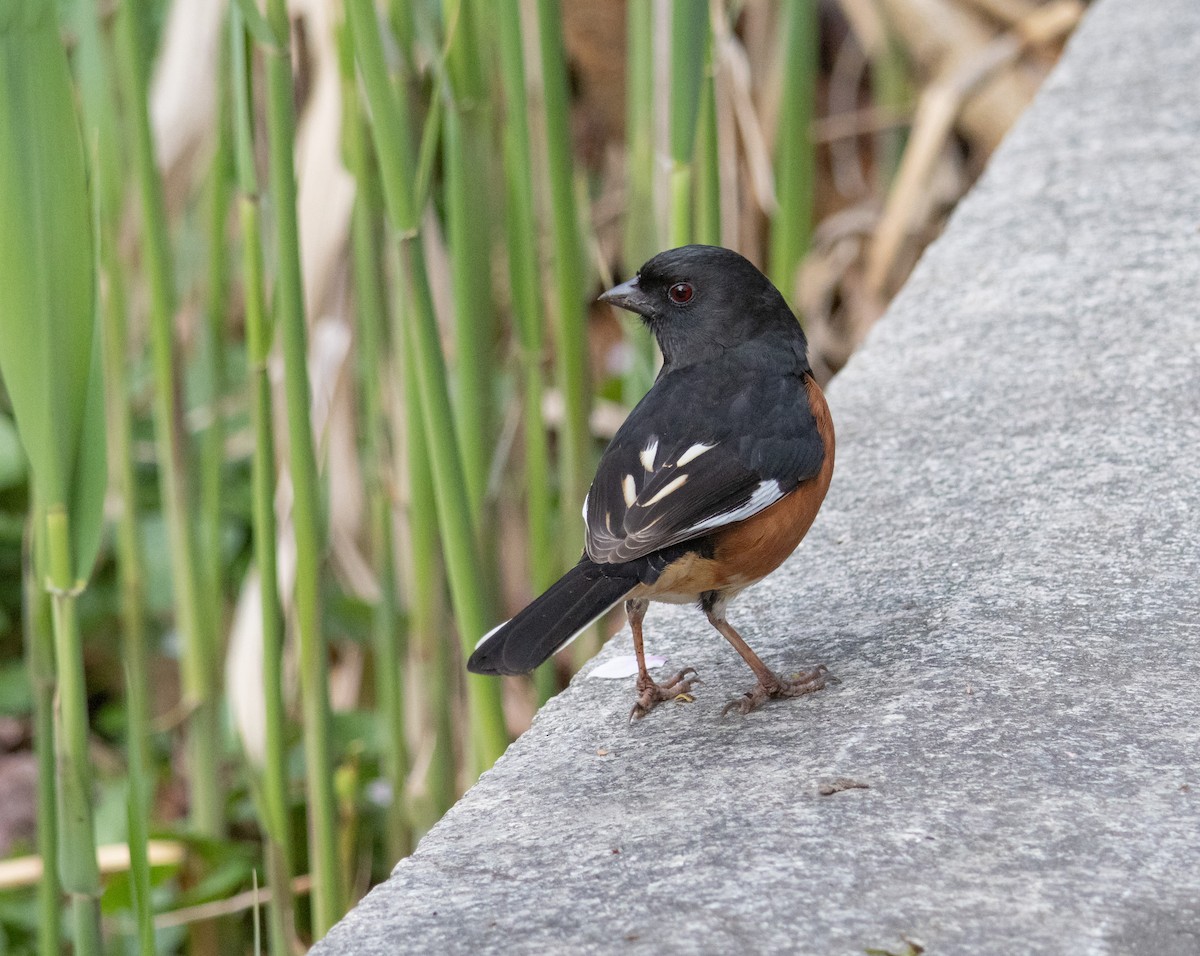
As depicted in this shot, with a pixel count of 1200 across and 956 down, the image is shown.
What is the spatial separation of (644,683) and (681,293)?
0.53 meters

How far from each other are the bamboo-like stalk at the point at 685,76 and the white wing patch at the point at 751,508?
0.48m

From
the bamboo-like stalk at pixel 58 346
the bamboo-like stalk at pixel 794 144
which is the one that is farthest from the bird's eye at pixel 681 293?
the bamboo-like stalk at pixel 58 346

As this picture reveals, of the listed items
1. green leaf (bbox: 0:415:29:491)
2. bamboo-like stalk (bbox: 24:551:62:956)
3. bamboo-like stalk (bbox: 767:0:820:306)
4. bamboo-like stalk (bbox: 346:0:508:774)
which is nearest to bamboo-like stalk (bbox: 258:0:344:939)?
bamboo-like stalk (bbox: 346:0:508:774)

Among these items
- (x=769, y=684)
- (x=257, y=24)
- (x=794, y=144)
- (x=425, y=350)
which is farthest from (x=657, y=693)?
(x=794, y=144)

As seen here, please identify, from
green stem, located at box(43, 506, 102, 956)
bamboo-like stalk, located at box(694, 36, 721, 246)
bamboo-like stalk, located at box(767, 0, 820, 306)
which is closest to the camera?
green stem, located at box(43, 506, 102, 956)

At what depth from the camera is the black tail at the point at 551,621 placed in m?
1.59

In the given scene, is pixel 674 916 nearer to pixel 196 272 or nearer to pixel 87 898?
pixel 87 898

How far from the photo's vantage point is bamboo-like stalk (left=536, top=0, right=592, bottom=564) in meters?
2.03

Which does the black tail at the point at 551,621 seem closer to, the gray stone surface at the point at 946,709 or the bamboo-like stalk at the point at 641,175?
the gray stone surface at the point at 946,709

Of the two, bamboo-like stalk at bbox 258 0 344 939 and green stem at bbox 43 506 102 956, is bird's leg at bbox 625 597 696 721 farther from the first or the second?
green stem at bbox 43 506 102 956

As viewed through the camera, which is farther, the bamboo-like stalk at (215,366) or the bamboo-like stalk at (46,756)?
the bamboo-like stalk at (215,366)

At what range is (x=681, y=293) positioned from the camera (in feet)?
6.59

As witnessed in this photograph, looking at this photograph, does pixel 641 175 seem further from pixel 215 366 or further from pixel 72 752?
pixel 72 752

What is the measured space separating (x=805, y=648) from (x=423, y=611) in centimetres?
68
